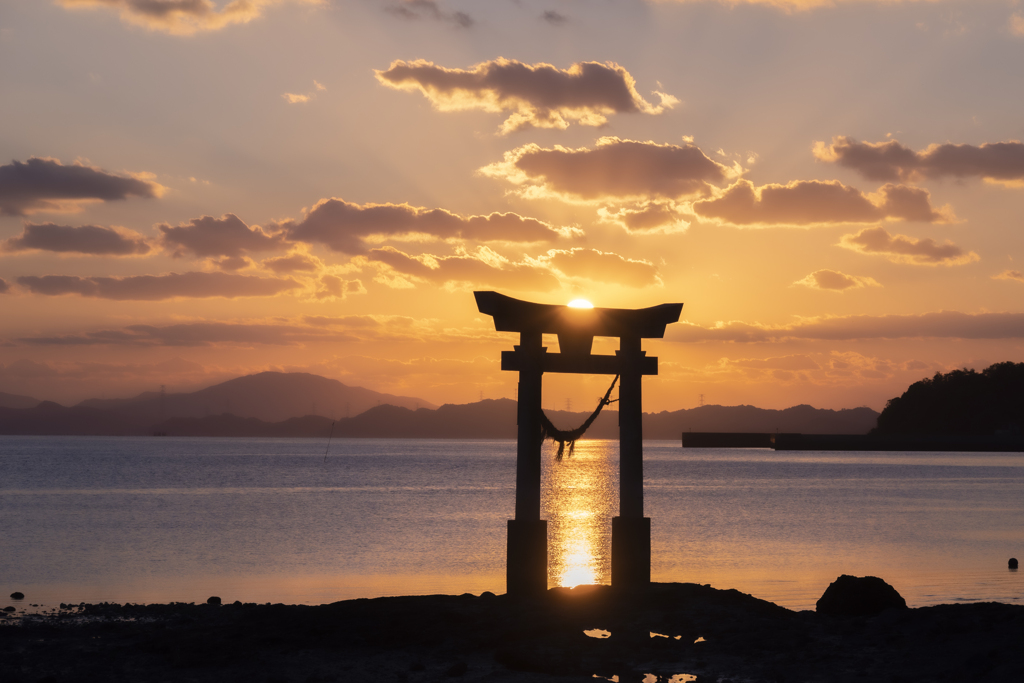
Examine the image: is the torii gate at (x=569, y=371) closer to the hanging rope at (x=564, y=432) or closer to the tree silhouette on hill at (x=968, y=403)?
the hanging rope at (x=564, y=432)

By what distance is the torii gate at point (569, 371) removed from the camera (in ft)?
53.0

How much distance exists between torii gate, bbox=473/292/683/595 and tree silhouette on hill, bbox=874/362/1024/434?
18396 centimetres

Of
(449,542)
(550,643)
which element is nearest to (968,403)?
(449,542)

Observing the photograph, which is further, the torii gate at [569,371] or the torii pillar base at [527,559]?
the torii gate at [569,371]

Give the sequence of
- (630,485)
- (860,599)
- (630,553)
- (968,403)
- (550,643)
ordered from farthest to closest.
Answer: (968,403), (630,485), (630,553), (860,599), (550,643)

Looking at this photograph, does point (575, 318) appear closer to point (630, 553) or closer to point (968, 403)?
point (630, 553)

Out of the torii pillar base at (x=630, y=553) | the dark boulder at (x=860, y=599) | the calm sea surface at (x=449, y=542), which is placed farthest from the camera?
the calm sea surface at (x=449, y=542)

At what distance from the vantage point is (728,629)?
43.8 feet

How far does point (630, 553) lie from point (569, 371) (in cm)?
365

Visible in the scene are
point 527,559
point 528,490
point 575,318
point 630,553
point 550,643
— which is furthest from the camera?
point 630,553

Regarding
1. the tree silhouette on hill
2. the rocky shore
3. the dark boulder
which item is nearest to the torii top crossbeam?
the rocky shore

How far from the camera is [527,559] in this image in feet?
52.7

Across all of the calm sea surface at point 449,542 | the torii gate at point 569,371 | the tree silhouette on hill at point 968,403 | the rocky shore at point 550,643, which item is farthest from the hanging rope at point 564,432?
the tree silhouette on hill at point 968,403

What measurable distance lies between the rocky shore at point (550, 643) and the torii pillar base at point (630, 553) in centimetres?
91
